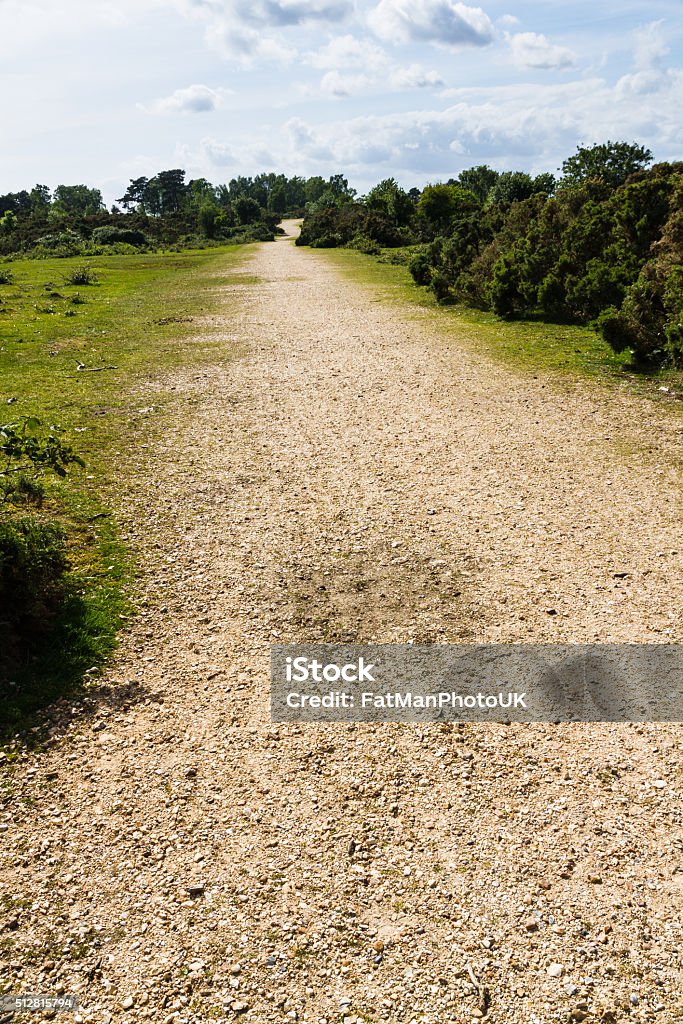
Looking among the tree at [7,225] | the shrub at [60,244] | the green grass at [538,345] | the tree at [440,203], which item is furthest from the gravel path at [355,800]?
the tree at [7,225]

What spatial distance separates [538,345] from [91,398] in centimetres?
973

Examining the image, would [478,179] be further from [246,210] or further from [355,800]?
[355,800]

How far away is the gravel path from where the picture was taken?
341cm

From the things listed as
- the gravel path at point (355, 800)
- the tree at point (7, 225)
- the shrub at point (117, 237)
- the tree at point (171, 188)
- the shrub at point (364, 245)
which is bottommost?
the gravel path at point (355, 800)

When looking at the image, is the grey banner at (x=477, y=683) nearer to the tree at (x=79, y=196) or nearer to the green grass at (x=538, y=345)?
the green grass at (x=538, y=345)

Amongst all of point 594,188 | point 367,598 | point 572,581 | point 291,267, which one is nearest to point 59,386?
point 367,598

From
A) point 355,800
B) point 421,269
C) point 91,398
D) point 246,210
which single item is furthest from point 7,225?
point 355,800

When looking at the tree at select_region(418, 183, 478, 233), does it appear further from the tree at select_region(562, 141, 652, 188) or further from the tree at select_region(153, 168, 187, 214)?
the tree at select_region(153, 168, 187, 214)

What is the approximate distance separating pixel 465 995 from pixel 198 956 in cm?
136

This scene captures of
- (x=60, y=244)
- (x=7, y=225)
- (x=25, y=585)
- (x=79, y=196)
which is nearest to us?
(x=25, y=585)

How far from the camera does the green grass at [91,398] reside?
18.6 ft

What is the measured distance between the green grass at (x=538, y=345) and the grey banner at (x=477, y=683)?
24.5ft

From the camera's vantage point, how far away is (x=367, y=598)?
21.1ft

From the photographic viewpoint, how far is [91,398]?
1297 cm
